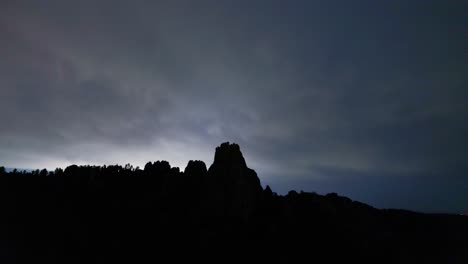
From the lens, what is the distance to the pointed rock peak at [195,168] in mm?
118875

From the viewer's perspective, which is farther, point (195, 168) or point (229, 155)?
point (195, 168)

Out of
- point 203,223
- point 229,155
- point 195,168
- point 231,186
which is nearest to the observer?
point 203,223

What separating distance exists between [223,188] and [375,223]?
2681 inches

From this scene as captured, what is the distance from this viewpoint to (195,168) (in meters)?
121

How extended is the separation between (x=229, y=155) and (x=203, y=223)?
96.8ft

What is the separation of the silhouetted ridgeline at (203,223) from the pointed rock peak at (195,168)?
51cm

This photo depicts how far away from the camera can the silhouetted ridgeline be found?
74.0 meters

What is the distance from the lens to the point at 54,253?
67.4 m

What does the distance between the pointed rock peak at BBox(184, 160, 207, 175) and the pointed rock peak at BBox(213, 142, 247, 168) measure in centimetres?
1900

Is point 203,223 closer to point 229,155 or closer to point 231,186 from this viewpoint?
point 231,186

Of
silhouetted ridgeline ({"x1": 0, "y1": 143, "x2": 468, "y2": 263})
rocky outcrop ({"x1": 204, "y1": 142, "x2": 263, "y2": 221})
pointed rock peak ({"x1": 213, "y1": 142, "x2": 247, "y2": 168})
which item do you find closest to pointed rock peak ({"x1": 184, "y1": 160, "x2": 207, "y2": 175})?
silhouetted ridgeline ({"x1": 0, "y1": 143, "x2": 468, "y2": 263})

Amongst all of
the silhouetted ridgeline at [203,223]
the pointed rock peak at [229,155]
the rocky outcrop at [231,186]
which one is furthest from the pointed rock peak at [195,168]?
the pointed rock peak at [229,155]

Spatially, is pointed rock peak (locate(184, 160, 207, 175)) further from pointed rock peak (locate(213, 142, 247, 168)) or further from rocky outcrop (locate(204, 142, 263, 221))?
pointed rock peak (locate(213, 142, 247, 168))

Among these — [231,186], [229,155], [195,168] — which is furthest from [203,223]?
[195,168]
